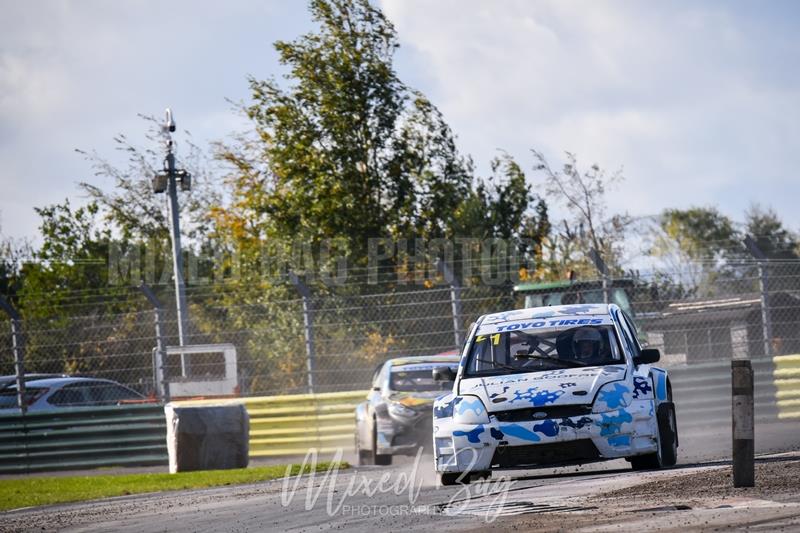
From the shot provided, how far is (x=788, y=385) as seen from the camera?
1800 centimetres

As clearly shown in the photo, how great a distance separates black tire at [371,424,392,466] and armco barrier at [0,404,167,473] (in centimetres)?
512

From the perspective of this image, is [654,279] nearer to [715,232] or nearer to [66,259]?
[66,259]

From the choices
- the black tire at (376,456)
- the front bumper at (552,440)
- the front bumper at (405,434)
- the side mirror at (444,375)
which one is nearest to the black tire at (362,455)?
the black tire at (376,456)

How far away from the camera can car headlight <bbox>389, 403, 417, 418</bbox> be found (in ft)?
51.3

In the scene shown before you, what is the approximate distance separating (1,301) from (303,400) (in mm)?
5146

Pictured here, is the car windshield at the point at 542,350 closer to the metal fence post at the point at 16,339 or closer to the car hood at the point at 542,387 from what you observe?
the car hood at the point at 542,387

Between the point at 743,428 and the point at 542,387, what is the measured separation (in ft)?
5.72

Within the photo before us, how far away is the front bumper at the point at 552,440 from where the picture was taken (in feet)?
32.1

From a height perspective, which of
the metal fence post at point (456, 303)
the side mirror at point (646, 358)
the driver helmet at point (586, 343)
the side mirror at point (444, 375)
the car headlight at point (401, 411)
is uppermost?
the metal fence post at point (456, 303)

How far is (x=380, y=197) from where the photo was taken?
106 feet

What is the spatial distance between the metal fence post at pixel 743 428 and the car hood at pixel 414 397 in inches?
269

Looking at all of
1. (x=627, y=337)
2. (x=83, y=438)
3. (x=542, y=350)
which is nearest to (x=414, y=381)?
(x=542, y=350)

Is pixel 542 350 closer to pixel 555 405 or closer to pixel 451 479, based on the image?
pixel 555 405

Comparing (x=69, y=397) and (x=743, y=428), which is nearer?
(x=743, y=428)
